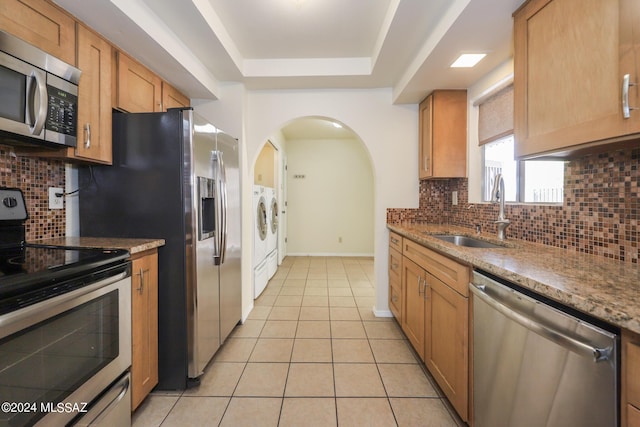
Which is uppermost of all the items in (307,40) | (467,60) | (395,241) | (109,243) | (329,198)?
(307,40)

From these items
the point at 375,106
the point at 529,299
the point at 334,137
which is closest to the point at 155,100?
the point at 375,106

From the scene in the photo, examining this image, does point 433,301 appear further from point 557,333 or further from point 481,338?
point 557,333

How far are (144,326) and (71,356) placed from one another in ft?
1.50

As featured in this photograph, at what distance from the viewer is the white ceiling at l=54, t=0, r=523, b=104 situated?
166 centimetres

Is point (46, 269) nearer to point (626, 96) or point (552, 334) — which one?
point (552, 334)

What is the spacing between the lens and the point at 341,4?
6.32 feet

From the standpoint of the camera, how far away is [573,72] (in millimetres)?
1137

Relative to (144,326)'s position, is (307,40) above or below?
above

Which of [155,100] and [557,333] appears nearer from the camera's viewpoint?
[557,333]

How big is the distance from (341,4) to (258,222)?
91.7 inches

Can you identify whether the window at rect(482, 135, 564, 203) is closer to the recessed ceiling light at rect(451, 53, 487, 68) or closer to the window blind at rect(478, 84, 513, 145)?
the window blind at rect(478, 84, 513, 145)

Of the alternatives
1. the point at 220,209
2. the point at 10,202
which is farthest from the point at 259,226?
the point at 10,202

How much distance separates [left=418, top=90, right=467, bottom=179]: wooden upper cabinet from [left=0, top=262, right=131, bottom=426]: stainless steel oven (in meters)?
2.55

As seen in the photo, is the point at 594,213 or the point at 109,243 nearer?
the point at 594,213
